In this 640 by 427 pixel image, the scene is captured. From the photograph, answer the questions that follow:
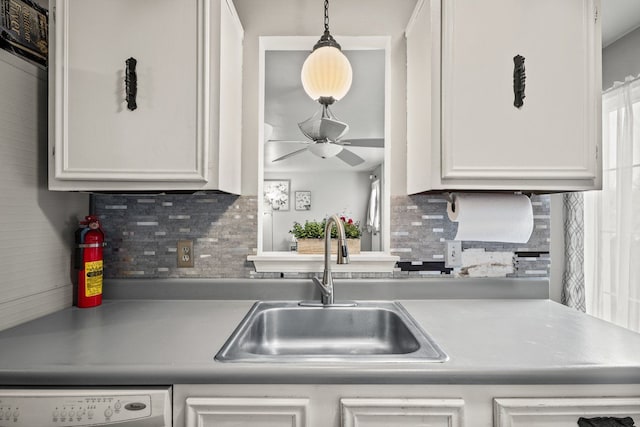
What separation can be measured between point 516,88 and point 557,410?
3.24 ft

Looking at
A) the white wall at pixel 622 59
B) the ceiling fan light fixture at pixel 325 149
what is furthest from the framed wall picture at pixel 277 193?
the white wall at pixel 622 59

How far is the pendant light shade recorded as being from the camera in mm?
1408

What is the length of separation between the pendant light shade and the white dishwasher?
1192mm

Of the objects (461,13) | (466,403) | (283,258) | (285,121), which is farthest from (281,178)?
(466,403)

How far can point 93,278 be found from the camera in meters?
1.45

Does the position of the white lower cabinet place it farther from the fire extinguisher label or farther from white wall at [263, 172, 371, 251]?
white wall at [263, 172, 371, 251]

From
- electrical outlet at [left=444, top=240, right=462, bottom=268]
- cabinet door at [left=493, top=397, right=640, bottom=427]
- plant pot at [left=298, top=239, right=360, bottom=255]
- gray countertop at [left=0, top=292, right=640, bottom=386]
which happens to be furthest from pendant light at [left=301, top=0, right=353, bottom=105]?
cabinet door at [left=493, top=397, right=640, bottom=427]

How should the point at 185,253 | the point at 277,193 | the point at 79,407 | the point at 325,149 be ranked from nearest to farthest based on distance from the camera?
1. the point at 79,407
2. the point at 185,253
3. the point at 325,149
4. the point at 277,193

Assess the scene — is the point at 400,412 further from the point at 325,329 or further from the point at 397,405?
the point at 325,329

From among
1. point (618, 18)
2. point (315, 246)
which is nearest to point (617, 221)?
point (618, 18)

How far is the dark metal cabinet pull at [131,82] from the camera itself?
1200mm

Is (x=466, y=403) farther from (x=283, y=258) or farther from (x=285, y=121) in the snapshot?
(x=285, y=121)

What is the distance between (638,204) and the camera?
207 cm

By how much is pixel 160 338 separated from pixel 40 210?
2.27 feet
